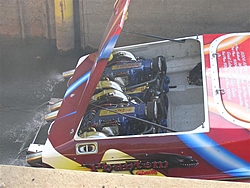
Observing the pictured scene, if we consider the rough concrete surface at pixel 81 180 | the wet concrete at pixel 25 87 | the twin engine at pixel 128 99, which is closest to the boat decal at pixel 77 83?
the twin engine at pixel 128 99

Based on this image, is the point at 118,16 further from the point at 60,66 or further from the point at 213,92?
the point at 60,66

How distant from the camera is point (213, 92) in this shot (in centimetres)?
383

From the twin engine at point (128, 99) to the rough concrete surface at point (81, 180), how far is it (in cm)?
139

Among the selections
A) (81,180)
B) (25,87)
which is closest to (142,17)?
(25,87)

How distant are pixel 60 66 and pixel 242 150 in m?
4.20

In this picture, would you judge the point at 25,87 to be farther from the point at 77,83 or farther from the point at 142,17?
the point at 142,17

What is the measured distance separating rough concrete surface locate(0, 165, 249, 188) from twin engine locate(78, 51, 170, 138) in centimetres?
139

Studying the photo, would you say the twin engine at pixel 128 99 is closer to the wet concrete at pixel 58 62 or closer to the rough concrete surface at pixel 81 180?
the rough concrete surface at pixel 81 180

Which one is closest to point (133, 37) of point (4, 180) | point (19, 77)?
point (19, 77)

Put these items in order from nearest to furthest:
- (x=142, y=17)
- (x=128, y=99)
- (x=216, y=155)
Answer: (x=216, y=155)
(x=128, y=99)
(x=142, y=17)

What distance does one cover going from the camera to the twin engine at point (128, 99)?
4.03 m

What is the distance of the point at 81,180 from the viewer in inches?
93.4

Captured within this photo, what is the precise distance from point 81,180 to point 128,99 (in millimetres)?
2089

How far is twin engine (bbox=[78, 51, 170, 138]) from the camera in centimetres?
403
